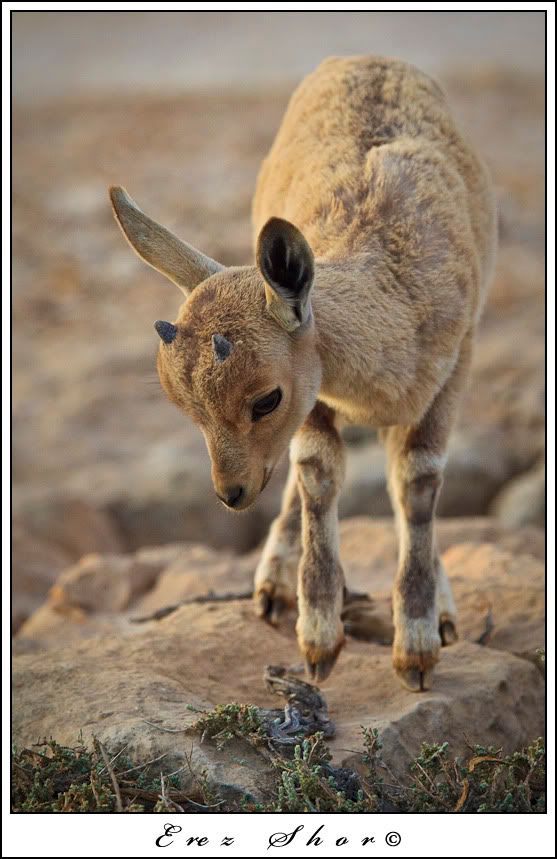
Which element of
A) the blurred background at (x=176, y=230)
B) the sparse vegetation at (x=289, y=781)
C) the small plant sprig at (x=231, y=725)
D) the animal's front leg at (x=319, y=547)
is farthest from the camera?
the blurred background at (x=176, y=230)

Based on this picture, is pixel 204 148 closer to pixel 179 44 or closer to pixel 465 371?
pixel 179 44

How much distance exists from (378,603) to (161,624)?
52.9 inches

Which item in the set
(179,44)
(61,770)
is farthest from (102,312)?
(61,770)

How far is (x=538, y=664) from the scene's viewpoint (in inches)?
228

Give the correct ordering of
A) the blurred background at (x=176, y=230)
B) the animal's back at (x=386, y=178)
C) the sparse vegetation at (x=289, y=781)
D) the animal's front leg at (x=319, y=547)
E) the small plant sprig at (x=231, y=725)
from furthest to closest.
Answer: the blurred background at (x=176, y=230)
the animal's front leg at (x=319, y=547)
the animal's back at (x=386, y=178)
the small plant sprig at (x=231, y=725)
the sparse vegetation at (x=289, y=781)

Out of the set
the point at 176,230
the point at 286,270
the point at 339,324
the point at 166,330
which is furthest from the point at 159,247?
the point at 176,230

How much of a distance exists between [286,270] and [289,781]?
2086mm

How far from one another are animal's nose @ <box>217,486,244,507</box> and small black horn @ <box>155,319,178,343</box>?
0.64 metres

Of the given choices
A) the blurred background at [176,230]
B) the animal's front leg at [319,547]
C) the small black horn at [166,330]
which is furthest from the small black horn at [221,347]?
the animal's front leg at [319,547]

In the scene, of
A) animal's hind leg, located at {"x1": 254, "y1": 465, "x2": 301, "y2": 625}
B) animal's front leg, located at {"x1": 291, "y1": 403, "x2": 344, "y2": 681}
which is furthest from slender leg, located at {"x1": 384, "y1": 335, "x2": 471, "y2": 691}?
animal's hind leg, located at {"x1": 254, "y1": 465, "x2": 301, "y2": 625}

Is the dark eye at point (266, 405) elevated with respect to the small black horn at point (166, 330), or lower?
lower

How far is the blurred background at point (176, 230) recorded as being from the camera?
7.75m

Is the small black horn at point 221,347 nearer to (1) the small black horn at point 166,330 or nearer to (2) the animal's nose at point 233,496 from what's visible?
(1) the small black horn at point 166,330

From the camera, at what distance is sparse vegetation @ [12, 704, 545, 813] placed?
4301 mm
